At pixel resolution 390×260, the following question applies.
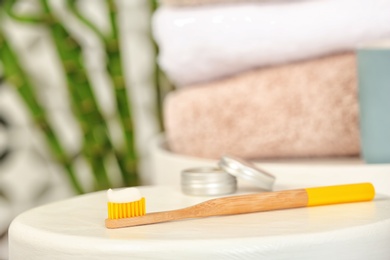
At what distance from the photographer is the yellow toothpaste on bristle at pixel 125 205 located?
42 cm

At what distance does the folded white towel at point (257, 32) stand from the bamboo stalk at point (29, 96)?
0.38m

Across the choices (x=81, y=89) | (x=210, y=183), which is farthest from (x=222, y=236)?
(x=81, y=89)

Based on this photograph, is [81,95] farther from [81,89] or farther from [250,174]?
[250,174]

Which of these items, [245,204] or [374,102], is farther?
[374,102]

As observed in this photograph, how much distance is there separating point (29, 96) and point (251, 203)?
2.22ft

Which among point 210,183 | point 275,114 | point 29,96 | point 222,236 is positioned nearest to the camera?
point 222,236

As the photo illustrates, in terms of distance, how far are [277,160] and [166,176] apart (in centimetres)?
11

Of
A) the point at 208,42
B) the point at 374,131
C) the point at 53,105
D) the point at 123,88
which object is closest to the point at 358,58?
the point at 374,131

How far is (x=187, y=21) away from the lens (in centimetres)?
68

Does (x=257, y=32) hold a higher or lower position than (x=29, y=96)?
higher

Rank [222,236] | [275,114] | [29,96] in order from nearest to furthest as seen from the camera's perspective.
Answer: [222,236], [275,114], [29,96]

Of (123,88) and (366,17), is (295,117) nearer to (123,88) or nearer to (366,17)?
(366,17)

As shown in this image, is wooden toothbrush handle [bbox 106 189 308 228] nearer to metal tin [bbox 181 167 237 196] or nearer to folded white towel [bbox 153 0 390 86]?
metal tin [bbox 181 167 237 196]

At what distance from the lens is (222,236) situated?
375 millimetres
